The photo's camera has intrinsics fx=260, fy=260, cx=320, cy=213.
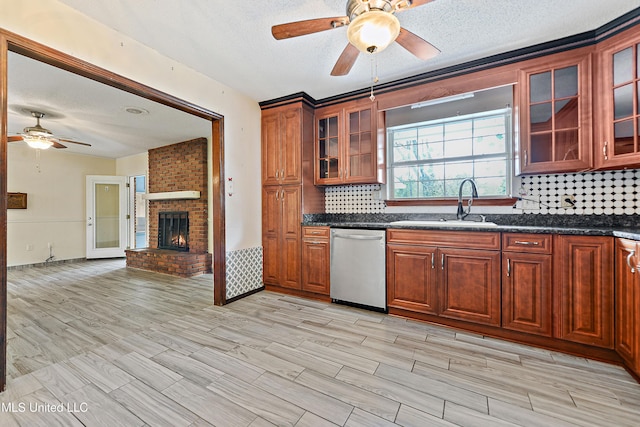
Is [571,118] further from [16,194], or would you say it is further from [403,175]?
[16,194]

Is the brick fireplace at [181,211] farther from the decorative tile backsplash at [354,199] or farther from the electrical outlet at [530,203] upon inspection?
the electrical outlet at [530,203]

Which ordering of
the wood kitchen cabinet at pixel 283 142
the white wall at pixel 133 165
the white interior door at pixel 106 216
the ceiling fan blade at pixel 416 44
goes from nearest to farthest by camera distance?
the ceiling fan blade at pixel 416 44 < the wood kitchen cabinet at pixel 283 142 < the white interior door at pixel 106 216 < the white wall at pixel 133 165

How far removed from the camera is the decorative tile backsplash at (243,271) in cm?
316

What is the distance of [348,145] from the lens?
130 inches

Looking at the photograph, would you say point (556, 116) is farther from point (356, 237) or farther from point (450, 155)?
point (356, 237)

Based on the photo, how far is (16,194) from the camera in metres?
5.21

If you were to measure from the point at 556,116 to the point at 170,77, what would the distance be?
3589 millimetres

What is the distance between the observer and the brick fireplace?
4.82 metres

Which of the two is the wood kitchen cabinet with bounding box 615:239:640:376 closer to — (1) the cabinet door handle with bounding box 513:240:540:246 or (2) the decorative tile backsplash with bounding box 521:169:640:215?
(1) the cabinet door handle with bounding box 513:240:540:246

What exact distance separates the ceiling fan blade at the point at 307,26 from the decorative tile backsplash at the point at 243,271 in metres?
2.37

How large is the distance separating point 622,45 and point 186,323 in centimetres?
441

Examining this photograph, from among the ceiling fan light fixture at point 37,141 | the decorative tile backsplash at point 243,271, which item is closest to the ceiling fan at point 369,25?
the decorative tile backsplash at point 243,271

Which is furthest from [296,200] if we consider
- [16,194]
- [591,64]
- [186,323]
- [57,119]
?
[16,194]

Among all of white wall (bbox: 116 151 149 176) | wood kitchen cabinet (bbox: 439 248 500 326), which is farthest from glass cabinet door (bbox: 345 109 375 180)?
white wall (bbox: 116 151 149 176)
